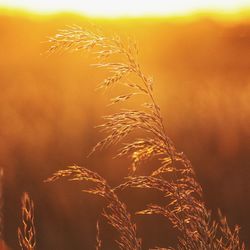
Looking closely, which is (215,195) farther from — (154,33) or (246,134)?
(154,33)

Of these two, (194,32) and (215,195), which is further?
(194,32)

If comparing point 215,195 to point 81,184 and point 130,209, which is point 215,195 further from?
point 81,184

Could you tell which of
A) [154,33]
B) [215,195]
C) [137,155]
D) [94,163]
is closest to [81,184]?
[94,163]

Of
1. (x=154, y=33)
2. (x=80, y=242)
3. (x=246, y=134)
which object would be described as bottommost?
(x=80, y=242)

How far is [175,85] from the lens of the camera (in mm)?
4469

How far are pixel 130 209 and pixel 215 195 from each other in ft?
1.70

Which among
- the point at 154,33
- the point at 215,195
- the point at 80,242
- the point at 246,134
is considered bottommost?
the point at 80,242

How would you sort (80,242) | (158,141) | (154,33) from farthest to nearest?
(154,33) < (80,242) < (158,141)

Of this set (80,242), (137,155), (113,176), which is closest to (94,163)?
(113,176)

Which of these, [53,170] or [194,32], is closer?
[53,170]

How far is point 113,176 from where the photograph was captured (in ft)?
14.3

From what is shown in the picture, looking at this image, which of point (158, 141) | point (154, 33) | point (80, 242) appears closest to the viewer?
point (158, 141)

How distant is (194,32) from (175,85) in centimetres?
50

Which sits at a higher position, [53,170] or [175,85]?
[175,85]
